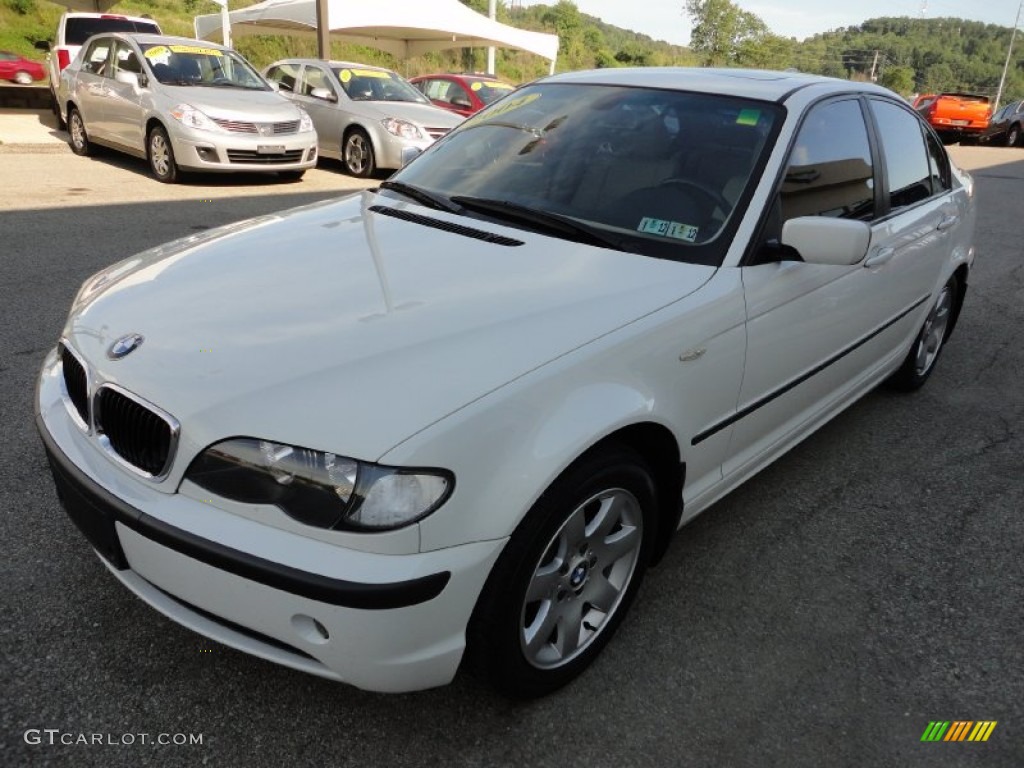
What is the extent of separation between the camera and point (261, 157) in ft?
29.7

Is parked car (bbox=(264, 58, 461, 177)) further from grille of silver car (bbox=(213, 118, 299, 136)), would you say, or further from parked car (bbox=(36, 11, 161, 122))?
parked car (bbox=(36, 11, 161, 122))

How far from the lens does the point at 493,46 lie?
942 inches

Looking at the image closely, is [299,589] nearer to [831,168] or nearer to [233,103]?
[831,168]

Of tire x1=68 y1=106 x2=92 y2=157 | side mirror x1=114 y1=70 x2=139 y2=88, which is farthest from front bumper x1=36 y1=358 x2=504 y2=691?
tire x1=68 y1=106 x2=92 y2=157

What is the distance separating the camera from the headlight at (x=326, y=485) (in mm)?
1601

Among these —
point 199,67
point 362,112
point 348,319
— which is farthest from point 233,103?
point 348,319

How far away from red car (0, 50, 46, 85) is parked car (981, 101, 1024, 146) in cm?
3292

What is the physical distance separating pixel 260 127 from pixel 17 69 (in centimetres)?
2611

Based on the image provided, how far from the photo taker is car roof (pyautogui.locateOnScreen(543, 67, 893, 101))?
2887 mm

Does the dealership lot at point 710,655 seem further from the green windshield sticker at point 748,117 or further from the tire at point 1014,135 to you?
the tire at point 1014,135

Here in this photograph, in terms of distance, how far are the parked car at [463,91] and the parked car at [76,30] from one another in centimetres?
461

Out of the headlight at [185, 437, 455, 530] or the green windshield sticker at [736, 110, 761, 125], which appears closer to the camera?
the headlight at [185, 437, 455, 530]

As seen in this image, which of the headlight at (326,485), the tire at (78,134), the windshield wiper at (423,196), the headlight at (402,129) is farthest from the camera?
the tire at (78,134)

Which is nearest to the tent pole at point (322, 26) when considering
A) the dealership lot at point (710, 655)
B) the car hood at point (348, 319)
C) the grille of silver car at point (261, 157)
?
the grille of silver car at point (261, 157)
